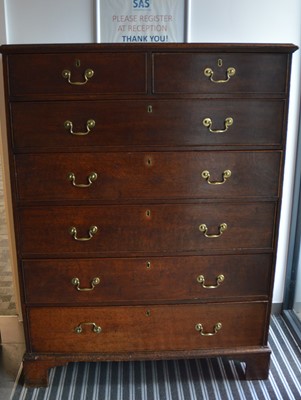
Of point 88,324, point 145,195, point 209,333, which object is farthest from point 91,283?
point 209,333

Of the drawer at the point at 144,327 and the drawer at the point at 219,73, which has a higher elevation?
the drawer at the point at 219,73

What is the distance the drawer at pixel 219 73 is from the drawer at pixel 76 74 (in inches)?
3.1

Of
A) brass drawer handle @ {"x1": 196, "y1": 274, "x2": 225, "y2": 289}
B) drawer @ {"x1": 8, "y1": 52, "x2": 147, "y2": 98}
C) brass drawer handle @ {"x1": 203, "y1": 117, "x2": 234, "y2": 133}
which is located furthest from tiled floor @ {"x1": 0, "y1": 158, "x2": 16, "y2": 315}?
brass drawer handle @ {"x1": 203, "y1": 117, "x2": 234, "y2": 133}

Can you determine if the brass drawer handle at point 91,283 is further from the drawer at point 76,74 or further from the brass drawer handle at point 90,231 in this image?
the drawer at point 76,74

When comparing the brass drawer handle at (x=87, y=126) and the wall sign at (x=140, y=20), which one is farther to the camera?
the wall sign at (x=140, y=20)

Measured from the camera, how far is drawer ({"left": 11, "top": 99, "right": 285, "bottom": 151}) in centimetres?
154

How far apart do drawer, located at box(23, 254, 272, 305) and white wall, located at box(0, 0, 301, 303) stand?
998 mm

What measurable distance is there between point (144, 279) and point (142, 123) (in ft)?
2.03

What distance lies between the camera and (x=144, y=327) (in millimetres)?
1794

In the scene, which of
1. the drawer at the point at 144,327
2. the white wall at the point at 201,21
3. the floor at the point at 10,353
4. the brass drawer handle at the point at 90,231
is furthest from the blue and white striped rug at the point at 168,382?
the white wall at the point at 201,21

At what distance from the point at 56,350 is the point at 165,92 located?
45.3 inches

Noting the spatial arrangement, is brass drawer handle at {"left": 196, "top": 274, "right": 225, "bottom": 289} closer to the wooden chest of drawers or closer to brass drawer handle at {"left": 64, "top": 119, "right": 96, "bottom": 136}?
the wooden chest of drawers

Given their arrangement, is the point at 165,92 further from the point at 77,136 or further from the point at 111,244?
the point at 111,244

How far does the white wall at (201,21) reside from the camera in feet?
6.24
